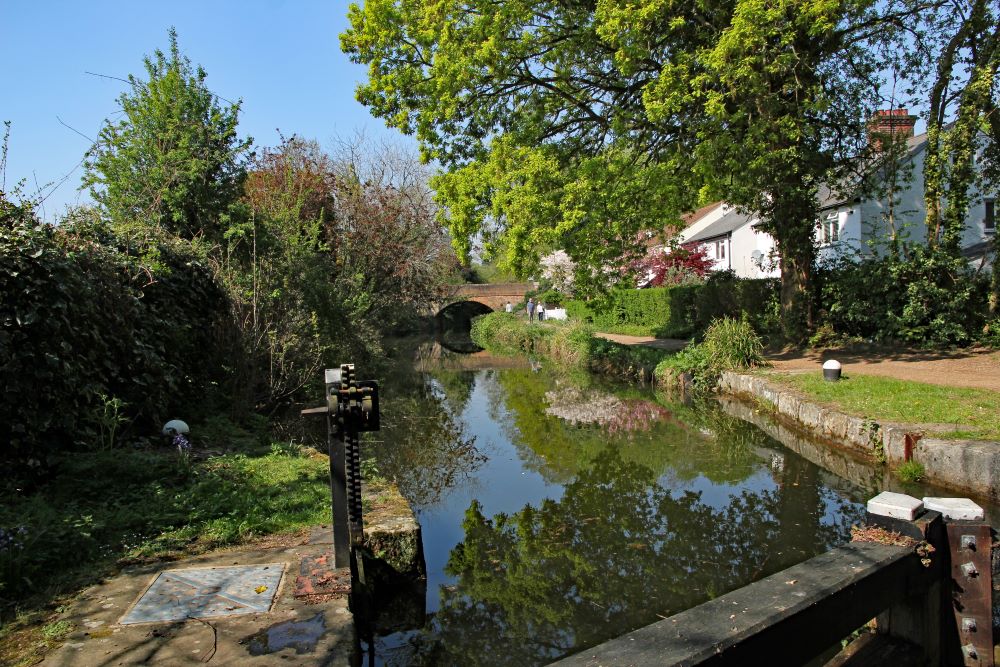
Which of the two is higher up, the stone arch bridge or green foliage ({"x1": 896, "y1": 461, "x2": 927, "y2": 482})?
the stone arch bridge

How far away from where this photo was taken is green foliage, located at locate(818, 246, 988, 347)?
13.1m

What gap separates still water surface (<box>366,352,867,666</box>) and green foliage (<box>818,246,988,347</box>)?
5.09 meters

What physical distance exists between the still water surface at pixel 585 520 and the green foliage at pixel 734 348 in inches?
83.6

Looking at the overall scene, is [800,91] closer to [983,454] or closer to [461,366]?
[983,454]

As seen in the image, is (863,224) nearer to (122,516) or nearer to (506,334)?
(506,334)

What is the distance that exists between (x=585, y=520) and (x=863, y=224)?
18.2m

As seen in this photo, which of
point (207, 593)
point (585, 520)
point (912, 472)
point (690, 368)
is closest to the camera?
point (207, 593)

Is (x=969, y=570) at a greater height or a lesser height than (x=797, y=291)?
lesser

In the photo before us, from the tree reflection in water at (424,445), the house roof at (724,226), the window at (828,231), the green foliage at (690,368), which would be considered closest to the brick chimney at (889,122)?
the window at (828,231)

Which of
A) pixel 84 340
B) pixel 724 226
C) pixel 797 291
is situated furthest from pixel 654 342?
pixel 84 340

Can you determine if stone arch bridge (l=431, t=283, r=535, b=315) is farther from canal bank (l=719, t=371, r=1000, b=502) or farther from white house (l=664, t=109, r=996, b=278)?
canal bank (l=719, t=371, r=1000, b=502)

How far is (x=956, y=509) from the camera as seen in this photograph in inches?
105

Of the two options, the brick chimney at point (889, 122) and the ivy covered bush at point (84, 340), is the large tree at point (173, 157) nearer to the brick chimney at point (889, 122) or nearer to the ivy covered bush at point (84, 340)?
the ivy covered bush at point (84, 340)

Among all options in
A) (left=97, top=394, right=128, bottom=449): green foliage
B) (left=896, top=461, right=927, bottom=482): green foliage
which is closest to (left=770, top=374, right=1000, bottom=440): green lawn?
(left=896, top=461, right=927, bottom=482): green foliage
